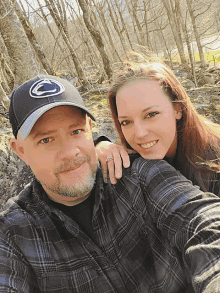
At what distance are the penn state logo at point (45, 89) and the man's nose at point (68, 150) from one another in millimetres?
369

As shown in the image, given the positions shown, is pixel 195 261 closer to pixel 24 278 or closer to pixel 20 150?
pixel 24 278

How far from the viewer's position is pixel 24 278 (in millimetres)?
1292

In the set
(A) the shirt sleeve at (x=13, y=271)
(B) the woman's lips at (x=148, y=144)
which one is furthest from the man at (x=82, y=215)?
(B) the woman's lips at (x=148, y=144)

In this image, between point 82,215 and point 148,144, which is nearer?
point 82,215

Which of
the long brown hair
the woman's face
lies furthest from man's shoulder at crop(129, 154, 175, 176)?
the long brown hair

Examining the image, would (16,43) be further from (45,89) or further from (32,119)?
(32,119)

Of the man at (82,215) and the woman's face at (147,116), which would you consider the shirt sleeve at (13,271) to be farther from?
the woman's face at (147,116)

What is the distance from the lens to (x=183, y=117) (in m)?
2.08

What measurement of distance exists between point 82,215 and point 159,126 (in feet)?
3.20

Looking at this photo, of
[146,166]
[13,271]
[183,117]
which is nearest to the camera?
[13,271]

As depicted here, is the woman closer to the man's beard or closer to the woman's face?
the woman's face

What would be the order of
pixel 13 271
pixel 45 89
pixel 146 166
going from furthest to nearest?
1. pixel 146 166
2. pixel 45 89
3. pixel 13 271

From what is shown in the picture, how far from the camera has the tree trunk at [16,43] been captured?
160 inches

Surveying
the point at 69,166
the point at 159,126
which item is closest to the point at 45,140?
the point at 69,166
